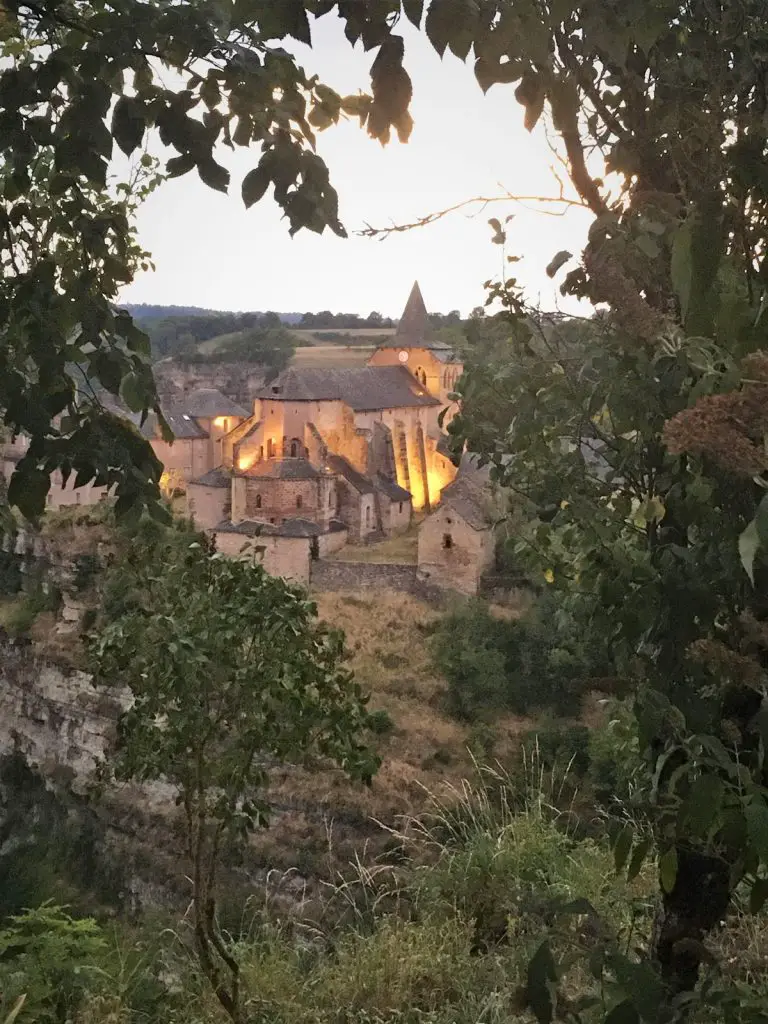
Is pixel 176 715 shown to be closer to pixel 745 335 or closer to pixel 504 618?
pixel 745 335

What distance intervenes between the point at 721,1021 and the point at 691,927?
76cm

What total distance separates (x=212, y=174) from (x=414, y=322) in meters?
36.5

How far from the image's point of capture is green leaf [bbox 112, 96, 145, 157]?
2.21 meters

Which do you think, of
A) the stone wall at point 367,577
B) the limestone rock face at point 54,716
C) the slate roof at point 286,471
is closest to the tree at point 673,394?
the limestone rock face at point 54,716

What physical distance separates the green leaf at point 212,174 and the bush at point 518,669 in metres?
17.1

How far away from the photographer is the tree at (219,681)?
4320 mm

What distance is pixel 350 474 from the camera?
29.9 metres

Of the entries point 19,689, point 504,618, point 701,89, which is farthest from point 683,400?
point 19,689

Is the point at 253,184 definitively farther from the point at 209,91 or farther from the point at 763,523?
the point at 763,523

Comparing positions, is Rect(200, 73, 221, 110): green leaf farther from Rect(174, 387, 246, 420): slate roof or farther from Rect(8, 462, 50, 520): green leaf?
Rect(174, 387, 246, 420): slate roof

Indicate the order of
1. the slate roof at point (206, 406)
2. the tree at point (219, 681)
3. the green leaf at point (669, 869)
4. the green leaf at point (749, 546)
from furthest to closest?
1. the slate roof at point (206, 406)
2. the tree at point (219, 681)
3. the green leaf at point (669, 869)
4. the green leaf at point (749, 546)

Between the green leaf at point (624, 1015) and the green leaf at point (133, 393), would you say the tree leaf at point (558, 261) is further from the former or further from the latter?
the green leaf at point (624, 1015)

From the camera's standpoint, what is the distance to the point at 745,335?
2039 millimetres

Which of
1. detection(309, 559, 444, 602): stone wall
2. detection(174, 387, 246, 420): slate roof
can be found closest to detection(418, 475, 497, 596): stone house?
detection(309, 559, 444, 602): stone wall
